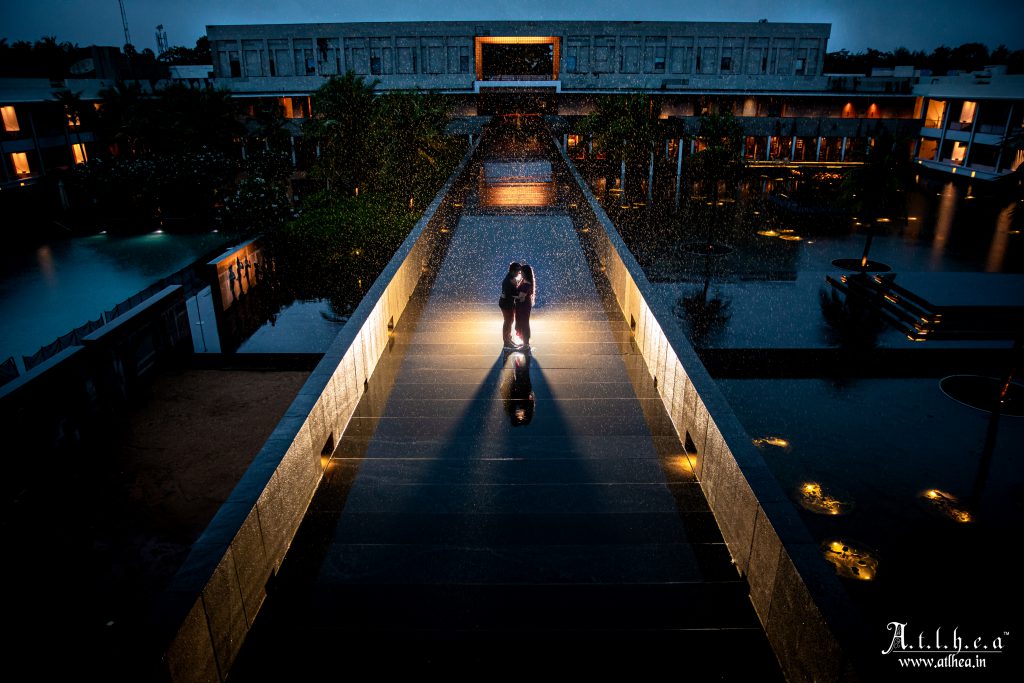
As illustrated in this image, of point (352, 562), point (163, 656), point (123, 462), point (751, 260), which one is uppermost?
point (163, 656)

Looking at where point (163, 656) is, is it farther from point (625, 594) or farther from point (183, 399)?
point (183, 399)

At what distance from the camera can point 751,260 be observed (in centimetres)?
2311

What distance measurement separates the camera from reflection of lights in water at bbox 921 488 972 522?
8703mm

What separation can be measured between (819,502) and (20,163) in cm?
5282

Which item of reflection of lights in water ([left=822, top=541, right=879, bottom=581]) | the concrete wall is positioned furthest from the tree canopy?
reflection of lights in water ([left=822, top=541, right=879, bottom=581])

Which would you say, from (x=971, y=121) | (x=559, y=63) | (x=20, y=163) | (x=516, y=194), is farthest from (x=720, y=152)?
(x=20, y=163)

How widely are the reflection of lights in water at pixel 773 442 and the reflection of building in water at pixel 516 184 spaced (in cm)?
1267

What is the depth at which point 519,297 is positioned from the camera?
342 inches

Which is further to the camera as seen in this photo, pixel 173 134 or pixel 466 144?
pixel 466 144

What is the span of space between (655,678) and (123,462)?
42.2 feet

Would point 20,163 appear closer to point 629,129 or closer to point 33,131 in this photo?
point 33,131

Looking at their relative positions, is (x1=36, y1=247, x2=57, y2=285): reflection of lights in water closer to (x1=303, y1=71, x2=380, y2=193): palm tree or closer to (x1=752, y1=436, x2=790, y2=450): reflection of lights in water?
(x1=303, y1=71, x2=380, y2=193): palm tree

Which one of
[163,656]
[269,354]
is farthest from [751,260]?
[163,656]

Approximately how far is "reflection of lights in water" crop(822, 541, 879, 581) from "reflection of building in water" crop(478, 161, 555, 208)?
15.3 m
